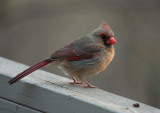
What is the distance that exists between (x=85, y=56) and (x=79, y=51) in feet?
0.28

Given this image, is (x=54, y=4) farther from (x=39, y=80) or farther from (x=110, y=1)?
(x=39, y=80)

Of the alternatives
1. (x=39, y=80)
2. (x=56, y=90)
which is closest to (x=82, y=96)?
(x=56, y=90)

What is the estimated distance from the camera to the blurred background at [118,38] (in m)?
5.53

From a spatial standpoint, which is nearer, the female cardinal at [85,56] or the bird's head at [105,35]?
the female cardinal at [85,56]

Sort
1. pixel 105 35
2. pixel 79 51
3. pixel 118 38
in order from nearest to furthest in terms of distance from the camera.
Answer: pixel 79 51, pixel 105 35, pixel 118 38

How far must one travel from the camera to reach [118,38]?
652cm

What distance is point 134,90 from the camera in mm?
5727

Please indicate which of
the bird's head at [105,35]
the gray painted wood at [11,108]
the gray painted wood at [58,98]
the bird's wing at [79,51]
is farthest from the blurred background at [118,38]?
the gray painted wood at [11,108]

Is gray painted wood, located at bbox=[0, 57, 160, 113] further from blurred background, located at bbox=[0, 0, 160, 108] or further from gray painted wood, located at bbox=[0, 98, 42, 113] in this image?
blurred background, located at bbox=[0, 0, 160, 108]

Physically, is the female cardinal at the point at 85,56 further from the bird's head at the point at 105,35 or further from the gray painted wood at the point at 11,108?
the gray painted wood at the point at 11,108

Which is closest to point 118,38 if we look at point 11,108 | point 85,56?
point 85,56

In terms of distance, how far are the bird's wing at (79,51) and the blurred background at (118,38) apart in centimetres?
181

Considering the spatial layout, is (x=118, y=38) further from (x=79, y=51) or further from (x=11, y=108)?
(x=11, y=108)

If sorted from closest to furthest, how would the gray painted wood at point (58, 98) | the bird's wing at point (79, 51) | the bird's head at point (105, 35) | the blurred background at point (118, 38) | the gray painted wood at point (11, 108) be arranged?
the gray painted wood at point (58, 98) → the gray painted wood at point (11, 108) → the bird's wing at point (79, 51) → the bird's head at point (105, 35) → the blurred background at point (118, 38)
